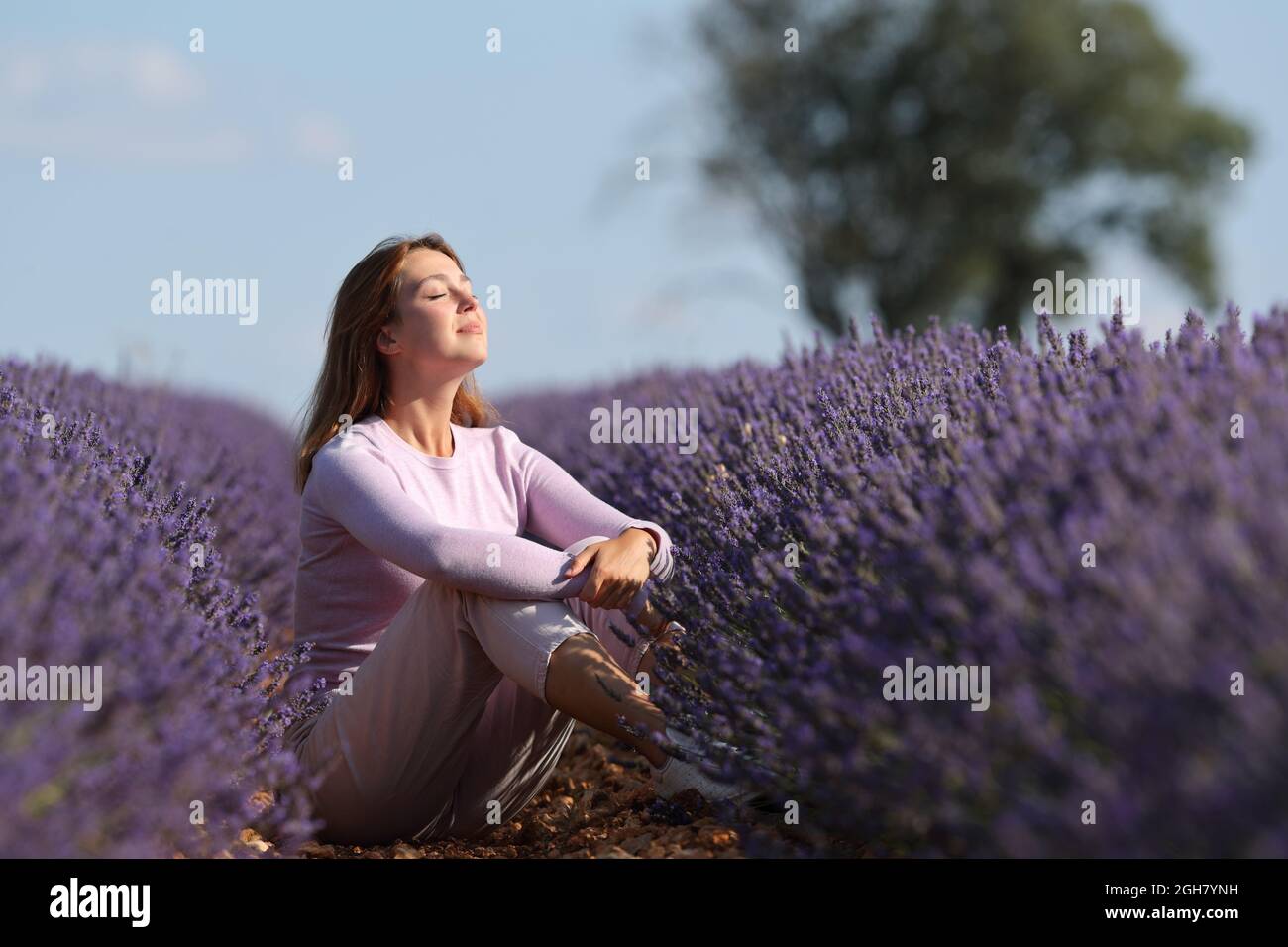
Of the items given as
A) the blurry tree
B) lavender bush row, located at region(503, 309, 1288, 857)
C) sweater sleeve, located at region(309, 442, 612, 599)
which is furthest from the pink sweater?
the blurry tree

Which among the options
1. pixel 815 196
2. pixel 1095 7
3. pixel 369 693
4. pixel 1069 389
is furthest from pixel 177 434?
pixel 1095 7

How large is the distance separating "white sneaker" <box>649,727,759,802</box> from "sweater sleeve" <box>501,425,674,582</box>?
0.54 m

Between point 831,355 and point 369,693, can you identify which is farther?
point 831,355

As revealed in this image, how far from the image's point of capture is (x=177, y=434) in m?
5.59

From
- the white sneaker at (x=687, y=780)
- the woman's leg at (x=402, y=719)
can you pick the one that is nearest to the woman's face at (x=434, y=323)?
the woman's leg at (x=402, y=719)

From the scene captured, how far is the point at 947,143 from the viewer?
2259cm

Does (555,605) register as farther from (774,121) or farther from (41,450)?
(774,121)

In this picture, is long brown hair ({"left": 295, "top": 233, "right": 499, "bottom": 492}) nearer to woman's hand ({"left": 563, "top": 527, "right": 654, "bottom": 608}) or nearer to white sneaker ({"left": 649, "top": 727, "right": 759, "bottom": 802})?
woman's hand ({"left": 563, "top": 527, "right": 654, "bottom": 608})

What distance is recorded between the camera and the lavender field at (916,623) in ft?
4.98

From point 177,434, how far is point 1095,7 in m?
22.2

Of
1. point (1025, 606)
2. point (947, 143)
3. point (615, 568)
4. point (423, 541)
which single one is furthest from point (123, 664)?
point (947, 143)

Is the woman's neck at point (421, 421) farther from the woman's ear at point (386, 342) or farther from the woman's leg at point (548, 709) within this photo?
the woman's leg at point (548, 709)

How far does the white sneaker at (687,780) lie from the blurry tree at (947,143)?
19400 millimetres

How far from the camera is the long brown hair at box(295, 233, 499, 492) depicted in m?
3.42
